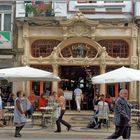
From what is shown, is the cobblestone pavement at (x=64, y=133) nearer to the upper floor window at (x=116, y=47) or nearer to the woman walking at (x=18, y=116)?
the woman walking at (x=18, y=116)

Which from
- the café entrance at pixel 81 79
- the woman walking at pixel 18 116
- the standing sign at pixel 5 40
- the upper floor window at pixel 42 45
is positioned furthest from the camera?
the café entrance at pixel 81 79

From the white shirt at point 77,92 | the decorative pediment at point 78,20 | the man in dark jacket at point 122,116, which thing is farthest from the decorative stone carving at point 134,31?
the man in dark jacket at point 122,116

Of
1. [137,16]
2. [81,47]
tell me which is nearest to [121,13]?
[137,16]

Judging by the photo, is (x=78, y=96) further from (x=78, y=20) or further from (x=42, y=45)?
(x=78, y=20)

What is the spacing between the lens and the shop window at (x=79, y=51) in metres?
24.4

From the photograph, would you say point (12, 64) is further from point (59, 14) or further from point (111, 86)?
point (111, 86)

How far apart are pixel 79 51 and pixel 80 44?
382mm

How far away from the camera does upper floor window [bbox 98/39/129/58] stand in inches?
959

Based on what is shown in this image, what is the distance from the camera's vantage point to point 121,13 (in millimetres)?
23906

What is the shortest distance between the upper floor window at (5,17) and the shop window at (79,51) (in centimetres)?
340

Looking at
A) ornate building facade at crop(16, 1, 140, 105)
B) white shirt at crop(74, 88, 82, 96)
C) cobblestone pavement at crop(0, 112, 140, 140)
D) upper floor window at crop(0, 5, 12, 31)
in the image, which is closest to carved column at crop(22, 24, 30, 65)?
ornate building facade at crop(16, 1, 140, 105)

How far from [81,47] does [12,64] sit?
385 centimetres

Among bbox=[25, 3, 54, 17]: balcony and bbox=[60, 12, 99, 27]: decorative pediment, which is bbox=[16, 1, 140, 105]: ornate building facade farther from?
bbox=[25, 3, 54, 17]: balcony

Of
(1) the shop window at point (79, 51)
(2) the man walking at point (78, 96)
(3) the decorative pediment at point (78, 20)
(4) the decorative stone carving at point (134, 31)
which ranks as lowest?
(2) the man walking at point (78, 96)
